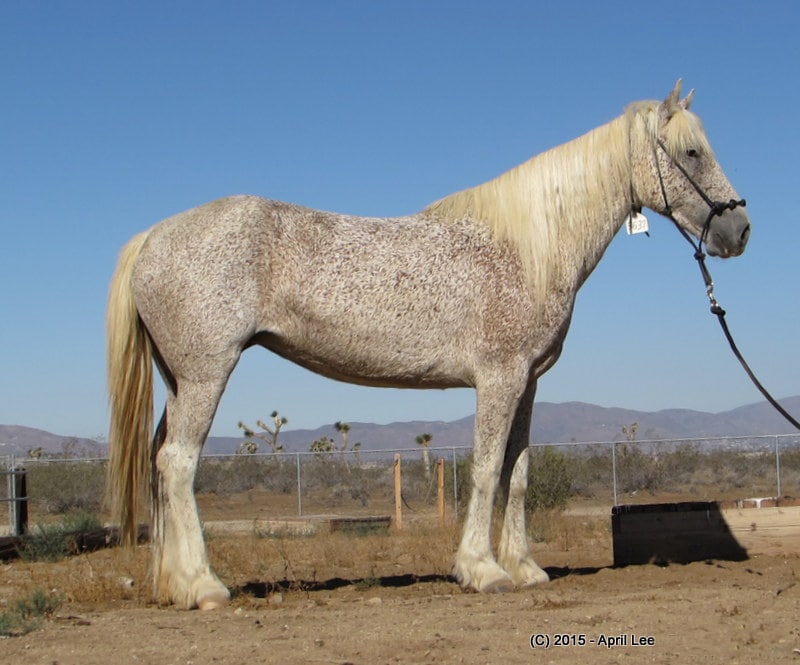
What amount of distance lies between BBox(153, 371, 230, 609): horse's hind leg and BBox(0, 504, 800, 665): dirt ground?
0.54 feet

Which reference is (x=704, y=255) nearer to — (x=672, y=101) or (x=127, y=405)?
(x=672, y=101)

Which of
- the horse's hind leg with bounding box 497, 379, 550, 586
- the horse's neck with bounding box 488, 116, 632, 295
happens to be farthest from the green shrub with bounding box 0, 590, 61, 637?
the horse's neck with bounding box 488, 116, 632, 295

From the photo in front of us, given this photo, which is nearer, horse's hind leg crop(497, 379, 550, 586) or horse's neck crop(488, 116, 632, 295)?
horse's neck crop(488, 116, 632, 295)

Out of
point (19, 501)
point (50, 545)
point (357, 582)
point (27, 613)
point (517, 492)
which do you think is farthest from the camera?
point (19, 501)

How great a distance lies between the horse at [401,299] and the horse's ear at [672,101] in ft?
0.03

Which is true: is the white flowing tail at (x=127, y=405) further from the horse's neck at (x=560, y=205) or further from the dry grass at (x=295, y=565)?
the horse's neck at (x=560, y=205)

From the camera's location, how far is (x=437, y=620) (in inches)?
210

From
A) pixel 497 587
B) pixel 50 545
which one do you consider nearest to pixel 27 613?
pixel 497 587

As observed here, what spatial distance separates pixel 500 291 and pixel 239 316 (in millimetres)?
1767

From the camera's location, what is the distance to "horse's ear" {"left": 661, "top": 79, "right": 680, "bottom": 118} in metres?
7.03

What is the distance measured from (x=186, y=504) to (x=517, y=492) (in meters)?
2.37

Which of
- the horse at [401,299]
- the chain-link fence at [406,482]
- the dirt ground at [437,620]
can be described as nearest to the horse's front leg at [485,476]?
the horse at [401,299]

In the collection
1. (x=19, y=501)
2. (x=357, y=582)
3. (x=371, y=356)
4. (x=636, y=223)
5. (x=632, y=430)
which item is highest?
(x=636, y=223)

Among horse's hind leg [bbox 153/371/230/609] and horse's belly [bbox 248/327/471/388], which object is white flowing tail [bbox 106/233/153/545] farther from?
horse's belly [bbox 248/327/471/388]
